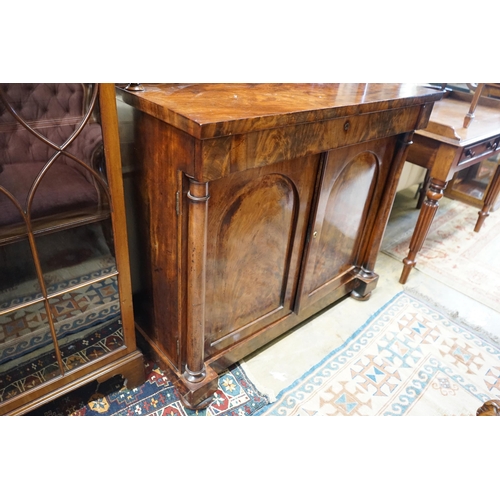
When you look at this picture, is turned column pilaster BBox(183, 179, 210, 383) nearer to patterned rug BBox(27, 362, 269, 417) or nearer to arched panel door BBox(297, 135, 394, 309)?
patterned rug BBox(27, 362, 269, 417)

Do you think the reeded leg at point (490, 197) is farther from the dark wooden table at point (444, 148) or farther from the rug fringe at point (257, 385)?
the rug fringe at point (257, 385)

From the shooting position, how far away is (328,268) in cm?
140

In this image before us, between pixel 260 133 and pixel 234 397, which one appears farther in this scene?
pixel 234 397

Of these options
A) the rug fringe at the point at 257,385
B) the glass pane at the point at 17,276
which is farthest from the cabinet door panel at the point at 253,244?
the glass pane at the point at 17,276

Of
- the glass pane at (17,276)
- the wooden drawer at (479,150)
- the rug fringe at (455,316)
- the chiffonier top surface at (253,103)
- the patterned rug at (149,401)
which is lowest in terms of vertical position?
the patterned rug at (149,401)

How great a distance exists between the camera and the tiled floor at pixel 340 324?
1283 mm

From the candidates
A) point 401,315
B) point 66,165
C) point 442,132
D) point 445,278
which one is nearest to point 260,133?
point 66,165

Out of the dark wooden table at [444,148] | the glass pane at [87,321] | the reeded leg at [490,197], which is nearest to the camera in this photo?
the glass pane at [87,321]

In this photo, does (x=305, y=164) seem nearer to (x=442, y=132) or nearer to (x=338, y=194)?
(x=338, y=194)

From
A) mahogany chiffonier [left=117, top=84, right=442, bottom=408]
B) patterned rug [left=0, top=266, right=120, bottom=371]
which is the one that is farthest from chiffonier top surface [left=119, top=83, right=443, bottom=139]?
patterned rug [left=0, top=266, right=120, bottom=371]

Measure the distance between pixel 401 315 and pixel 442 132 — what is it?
712 millimetres

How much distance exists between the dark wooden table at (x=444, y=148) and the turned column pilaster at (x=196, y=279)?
105 centimetres

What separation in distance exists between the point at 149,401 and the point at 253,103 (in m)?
0.86

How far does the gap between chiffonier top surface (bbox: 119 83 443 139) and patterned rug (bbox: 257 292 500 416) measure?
80cm
